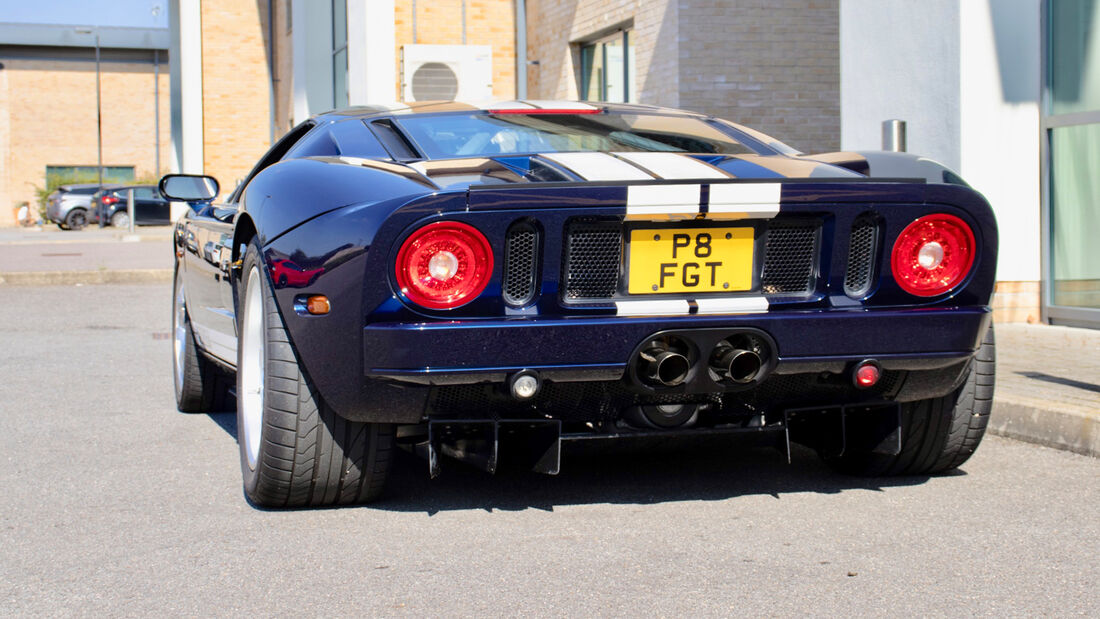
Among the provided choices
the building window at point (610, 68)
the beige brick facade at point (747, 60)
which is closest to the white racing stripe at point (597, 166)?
the beige brick facade at point (747, 60)

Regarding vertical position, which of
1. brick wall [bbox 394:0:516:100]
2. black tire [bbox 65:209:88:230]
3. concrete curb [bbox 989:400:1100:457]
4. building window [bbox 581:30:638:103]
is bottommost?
concrete curb [bbox 989:400:1100:457]

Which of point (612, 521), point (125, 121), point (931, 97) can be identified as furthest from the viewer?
point (125, 121)

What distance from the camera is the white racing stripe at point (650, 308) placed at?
3.33 meters

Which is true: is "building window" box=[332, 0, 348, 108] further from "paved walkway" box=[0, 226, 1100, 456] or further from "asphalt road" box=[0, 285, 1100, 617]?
"asphalt road" box=[0, 285, 1100, 617]

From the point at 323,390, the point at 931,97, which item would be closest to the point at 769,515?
the point at 323,390

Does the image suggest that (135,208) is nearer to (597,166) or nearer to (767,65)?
(767,65)

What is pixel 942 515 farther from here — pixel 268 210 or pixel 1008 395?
pixel 268 210

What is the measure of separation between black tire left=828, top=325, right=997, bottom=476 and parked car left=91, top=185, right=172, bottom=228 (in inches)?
1431

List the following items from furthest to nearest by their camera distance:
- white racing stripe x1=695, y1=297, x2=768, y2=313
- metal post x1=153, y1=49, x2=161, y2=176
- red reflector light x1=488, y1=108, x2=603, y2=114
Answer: metal post x1=153, y1=49, x2=161, y2=176
red reflector light x1=488, y1=108, x2=603, y2=114
white racing stripe x1=695, y1=297, x2=768, y2=313

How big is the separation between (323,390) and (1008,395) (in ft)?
10.1

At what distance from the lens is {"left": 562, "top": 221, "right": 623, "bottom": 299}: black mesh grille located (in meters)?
3.32

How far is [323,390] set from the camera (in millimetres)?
3465

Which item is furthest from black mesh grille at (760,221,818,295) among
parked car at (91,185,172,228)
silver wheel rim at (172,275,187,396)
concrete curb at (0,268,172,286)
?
parked car at (91,185,172,228)

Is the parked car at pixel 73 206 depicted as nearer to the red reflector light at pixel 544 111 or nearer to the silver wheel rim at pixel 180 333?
the silver wheel rim at pixel 180 333
